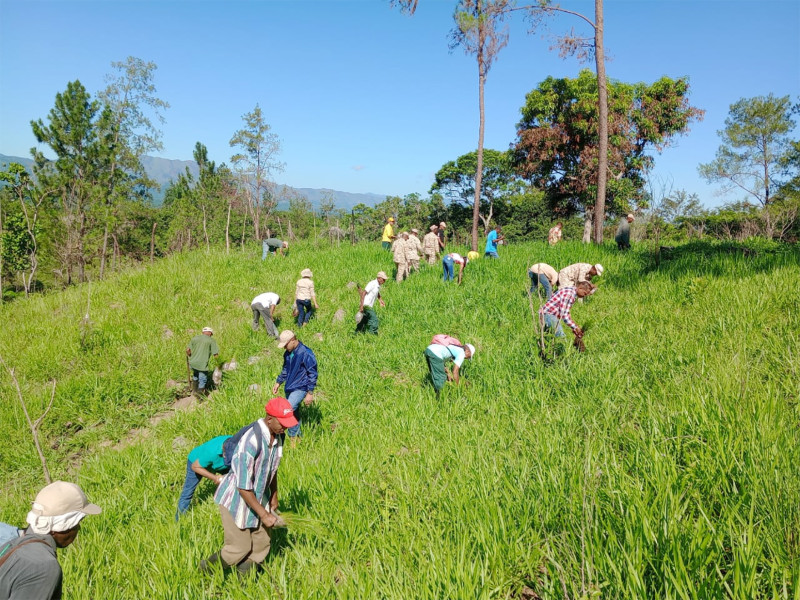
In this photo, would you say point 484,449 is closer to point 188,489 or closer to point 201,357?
point 188,489

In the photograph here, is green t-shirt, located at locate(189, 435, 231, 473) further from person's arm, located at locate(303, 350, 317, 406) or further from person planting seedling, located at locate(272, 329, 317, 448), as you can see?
person's arm, located at locate(303, 350, 317, 406)

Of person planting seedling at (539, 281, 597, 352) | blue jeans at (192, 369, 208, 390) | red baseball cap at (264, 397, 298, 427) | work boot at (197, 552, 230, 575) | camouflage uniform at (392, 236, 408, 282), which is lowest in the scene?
blue jeans at (192, 369, 208, 390)

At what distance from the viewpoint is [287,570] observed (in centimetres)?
302

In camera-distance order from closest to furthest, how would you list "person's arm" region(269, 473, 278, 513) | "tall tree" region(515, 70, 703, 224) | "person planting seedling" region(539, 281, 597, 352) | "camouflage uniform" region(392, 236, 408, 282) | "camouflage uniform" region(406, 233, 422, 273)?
"person's arm" region(269, 473, 278, 513), "person planting seedling" region(539, 281, 597, 352), "camouflage uniform" region(392, 236, 408, 282), "camouflage uniform" region(406, 233, 422, 273), "tall tree" region(515, 70, 703, 224)

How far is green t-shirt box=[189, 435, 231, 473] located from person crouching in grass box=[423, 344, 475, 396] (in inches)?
114

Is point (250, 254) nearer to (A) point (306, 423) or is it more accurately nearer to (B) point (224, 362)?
(B) point (224, 362)

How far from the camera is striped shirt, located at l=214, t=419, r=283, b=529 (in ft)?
9.78

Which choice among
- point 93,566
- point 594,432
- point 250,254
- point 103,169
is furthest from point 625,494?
point 103,169

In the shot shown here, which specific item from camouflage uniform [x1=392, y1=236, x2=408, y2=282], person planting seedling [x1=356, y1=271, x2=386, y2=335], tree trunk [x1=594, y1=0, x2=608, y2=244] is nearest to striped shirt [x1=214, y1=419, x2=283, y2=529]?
person planting seedling [x1=356, y1=271, x2=386, y2=335]

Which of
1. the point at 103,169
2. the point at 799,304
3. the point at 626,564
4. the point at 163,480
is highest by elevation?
the point at 103,169

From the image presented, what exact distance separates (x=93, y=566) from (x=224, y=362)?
5.29 meters

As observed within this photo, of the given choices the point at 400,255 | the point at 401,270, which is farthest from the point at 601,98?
the point at 401,270

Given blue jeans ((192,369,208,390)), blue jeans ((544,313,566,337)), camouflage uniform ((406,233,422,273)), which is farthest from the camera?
camouflage uniform ((406,233,422,273))

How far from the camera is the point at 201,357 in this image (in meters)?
7.54
